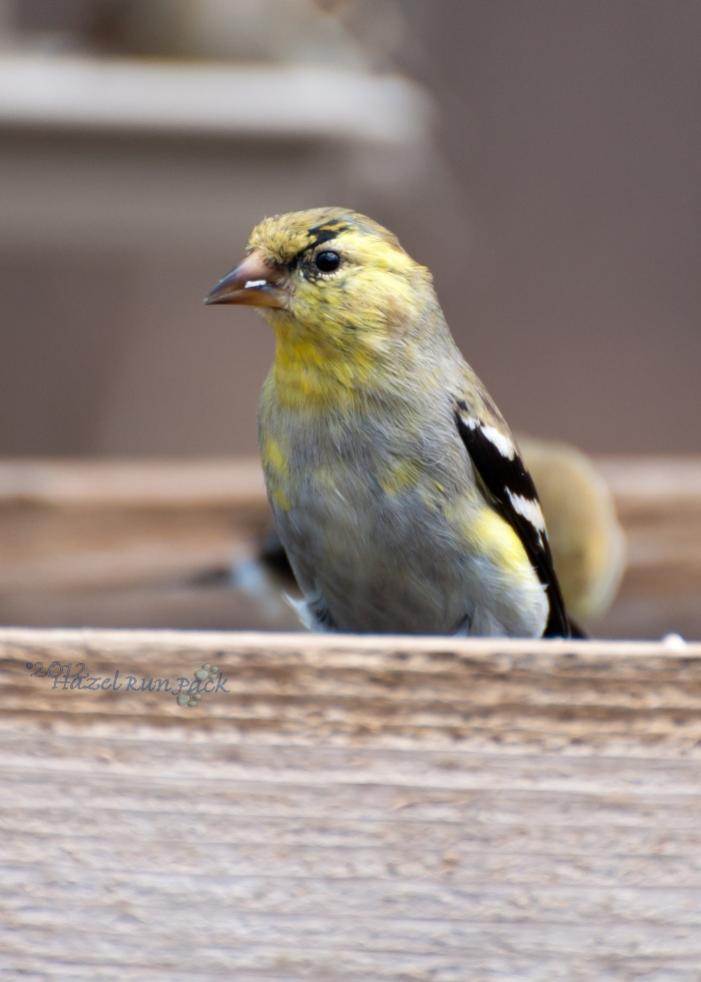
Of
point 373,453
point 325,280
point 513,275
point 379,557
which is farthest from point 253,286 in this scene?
point 513,275

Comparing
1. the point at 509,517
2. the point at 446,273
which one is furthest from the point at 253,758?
the point at 446,273

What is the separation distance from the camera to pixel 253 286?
59.4 inches

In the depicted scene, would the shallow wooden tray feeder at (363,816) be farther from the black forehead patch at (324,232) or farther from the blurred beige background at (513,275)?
the blurred beige background at (513,275)

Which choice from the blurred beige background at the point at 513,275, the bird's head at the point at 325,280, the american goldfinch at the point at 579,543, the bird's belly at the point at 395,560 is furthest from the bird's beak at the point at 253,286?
the blurred beige background at the point at 513,275

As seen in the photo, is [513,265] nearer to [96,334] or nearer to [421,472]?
[96,334]

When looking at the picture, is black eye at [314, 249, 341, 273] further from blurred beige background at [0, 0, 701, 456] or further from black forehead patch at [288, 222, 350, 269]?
blurred beige background at [0, 0, 701, 456]

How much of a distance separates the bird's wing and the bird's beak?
265 mm

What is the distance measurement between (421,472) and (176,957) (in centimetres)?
74

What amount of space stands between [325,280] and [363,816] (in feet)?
2.64

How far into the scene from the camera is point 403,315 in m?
1.62

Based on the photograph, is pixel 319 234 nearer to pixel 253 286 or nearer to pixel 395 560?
pixel 253 286

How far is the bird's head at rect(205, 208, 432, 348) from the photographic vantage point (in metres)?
→ 1.53

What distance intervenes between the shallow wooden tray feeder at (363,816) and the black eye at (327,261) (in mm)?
756

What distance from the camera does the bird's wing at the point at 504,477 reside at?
1.60 metres
